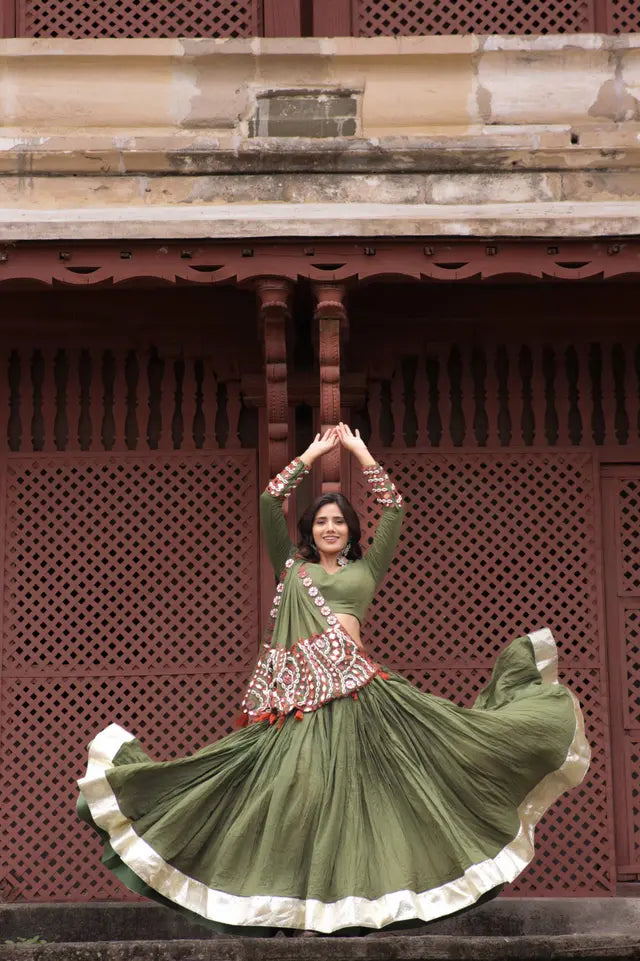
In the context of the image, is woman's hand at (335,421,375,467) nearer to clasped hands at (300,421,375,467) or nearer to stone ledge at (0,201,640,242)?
clasped hands at (300,421,375,467)

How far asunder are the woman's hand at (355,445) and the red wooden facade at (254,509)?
2.49ft

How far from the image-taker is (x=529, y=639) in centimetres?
844

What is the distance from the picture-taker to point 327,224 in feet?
28.9

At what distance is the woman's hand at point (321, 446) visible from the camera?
835 cm

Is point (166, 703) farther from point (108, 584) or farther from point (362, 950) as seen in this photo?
point (362, 950)

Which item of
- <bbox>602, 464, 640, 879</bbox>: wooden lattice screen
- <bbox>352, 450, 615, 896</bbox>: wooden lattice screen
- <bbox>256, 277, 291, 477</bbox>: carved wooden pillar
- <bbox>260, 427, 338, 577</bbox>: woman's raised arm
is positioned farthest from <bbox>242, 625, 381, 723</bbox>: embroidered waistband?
<bbox>602, 464, 640, 879</bbox>: wooden lattice screen

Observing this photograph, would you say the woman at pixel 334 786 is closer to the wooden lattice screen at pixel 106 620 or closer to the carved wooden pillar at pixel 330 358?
the carved wooden pillar at pixel 330 358

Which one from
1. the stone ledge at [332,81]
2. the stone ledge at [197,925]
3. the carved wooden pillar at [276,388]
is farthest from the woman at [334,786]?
the stone ledge at [332,81]

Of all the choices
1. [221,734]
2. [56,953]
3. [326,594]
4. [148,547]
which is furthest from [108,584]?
[56,953]

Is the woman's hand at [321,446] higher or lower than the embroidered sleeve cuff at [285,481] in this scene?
higher

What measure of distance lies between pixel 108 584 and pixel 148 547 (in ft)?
0.90

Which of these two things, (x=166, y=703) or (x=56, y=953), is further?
(x=166, y=703)

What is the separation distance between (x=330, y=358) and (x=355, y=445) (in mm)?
629

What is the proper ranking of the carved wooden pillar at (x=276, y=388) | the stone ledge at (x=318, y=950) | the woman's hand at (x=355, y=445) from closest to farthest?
the stone ledge at (x=318, y=950) → the woman's hand at (x=355, y=445) → the carved wooden pillar at (x=276, y=388)
